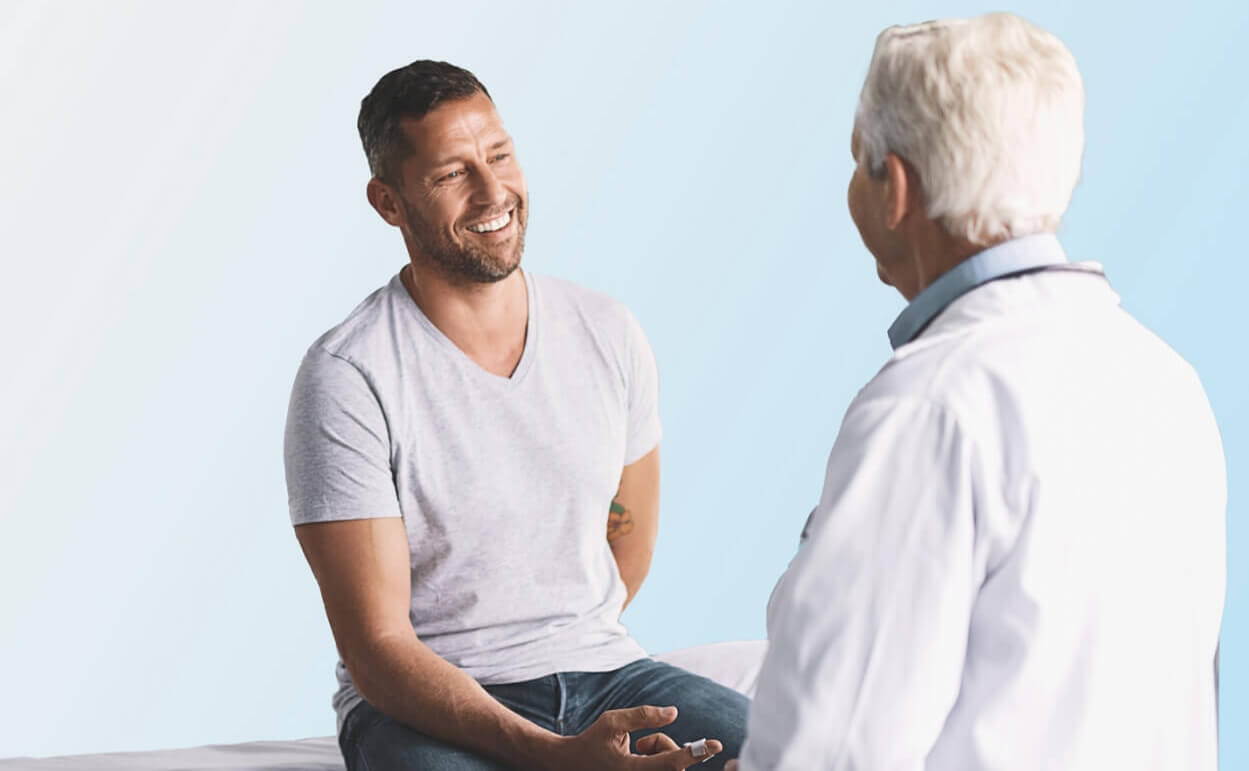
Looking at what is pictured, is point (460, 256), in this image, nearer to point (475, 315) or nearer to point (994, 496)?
point (475, 315)

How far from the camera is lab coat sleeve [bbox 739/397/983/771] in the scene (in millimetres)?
1043

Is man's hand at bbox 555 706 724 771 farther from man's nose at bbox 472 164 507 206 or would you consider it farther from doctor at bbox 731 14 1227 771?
man's nose at bbox 472 164 507 206

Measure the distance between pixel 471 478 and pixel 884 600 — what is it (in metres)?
0.86

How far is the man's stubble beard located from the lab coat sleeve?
876mm

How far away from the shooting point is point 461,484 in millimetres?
1814

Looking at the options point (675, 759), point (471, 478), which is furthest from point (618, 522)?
point (675, 759)

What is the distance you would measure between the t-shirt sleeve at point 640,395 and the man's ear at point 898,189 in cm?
88

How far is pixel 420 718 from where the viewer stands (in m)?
1.68

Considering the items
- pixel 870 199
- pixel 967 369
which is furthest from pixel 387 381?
pixel 967 369

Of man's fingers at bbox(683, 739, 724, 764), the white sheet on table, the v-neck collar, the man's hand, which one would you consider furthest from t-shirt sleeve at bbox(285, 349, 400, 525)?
the white sheet on table

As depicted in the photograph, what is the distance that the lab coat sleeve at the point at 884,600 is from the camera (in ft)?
3.42

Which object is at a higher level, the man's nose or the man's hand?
the man's nose

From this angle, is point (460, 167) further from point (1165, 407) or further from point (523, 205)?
point (1165, 407)

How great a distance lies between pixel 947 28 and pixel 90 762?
1.73 meters
